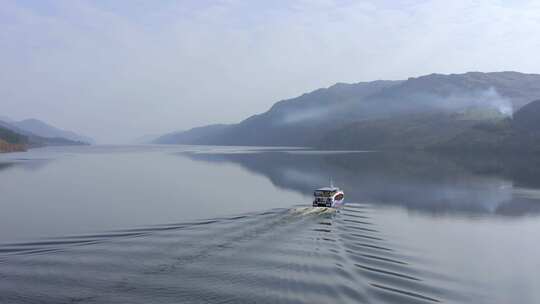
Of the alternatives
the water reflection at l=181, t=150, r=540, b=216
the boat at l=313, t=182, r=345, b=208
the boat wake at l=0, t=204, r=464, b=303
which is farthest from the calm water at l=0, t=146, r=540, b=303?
the boat at l=313, t=182, r=345, b=208

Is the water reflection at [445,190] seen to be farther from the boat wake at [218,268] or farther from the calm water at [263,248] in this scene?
the boat wake at [218,268]

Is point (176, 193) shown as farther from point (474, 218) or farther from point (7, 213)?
point (474, 218)

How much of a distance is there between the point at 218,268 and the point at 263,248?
26.4ft

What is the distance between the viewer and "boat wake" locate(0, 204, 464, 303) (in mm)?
30125

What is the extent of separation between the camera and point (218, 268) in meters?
35.8

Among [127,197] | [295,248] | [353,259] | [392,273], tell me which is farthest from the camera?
[127,197]

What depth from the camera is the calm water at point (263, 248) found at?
31234mm

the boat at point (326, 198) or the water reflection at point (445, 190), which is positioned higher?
the boat at point (326, 198)

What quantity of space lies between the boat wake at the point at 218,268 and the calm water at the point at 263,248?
0.13 m

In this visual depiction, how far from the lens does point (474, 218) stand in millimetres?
65312

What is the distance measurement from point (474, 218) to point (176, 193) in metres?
53.7

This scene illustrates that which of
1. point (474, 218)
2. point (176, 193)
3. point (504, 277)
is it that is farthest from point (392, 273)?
point (176, 193)

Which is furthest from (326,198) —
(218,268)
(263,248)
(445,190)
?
(445,190)

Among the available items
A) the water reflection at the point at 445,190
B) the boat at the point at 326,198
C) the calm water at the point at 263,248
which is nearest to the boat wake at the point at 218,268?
the calm water at the point at 263,248
